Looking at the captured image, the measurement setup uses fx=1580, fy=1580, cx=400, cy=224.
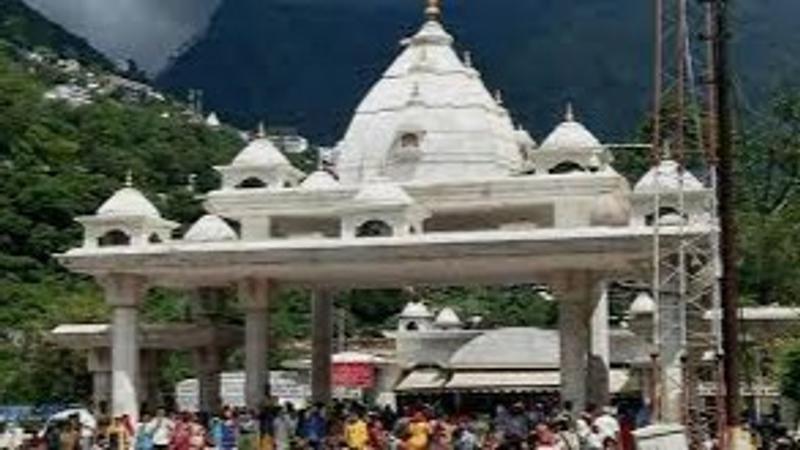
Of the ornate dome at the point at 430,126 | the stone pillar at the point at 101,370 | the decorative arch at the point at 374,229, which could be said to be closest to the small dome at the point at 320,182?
the ornate dome at the point at 430,126

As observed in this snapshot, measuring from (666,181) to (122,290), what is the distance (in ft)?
31.7

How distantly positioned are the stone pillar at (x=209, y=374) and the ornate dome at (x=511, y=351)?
14908 millimetres

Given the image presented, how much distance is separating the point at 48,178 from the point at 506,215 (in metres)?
Result: 41.3

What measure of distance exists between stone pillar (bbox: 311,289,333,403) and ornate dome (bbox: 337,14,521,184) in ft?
10.9

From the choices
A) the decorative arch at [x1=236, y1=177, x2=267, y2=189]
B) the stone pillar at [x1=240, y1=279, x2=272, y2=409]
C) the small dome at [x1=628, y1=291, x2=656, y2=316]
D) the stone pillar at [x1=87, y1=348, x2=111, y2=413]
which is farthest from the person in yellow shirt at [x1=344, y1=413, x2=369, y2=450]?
the small dome at [x1=628, y1=291, x2=656, y2=316]

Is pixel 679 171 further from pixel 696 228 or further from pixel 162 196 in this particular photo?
pixel 162 196

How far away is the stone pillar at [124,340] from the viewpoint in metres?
27.2

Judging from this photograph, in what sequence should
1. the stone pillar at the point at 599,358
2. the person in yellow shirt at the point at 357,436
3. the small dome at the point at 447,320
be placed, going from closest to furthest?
the person in yellow shirt at the point at 357,436
the stone pillar at the point at 599,358
the small dome at the point at 447,320

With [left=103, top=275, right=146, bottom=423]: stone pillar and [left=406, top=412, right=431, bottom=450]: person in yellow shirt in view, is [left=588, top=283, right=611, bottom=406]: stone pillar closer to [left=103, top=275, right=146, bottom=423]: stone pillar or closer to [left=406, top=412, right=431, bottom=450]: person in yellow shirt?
[left=406, top=412, right=431, bottom=450]: person in yellow shirt

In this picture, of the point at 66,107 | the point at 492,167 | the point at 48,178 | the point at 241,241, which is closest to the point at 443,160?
the point at 492,167

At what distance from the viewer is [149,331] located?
3128cm

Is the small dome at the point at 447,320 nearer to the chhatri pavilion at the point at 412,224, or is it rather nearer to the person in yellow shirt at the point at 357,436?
the chhatri pavilion at the point at 412,224

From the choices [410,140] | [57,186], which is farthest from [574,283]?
[57,186]

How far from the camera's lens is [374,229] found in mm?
26250
